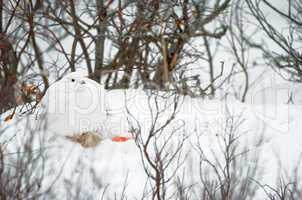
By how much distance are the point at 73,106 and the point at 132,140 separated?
504mm

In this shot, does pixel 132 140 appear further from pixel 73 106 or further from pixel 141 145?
pixel 73 106

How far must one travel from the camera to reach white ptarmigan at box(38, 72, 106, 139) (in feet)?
14.4

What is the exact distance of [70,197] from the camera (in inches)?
125

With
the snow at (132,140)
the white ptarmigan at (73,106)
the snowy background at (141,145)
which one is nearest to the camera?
the snowy background at (141,145)

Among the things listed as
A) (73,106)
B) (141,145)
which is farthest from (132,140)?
(73,106)

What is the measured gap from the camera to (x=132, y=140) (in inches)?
175

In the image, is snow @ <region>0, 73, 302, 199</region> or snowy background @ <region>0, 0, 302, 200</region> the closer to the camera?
snowy background @ <region>0, 0, 302, 200</region>

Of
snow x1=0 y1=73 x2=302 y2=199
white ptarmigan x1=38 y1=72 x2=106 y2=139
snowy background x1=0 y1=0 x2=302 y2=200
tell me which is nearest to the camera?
snowy background x1=0 y1=0 x2=302 y2=200

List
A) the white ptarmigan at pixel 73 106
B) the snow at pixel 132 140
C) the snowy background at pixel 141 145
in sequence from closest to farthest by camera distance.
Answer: the snowy background at pixel 141 145, the snow at pixel 132 140, the white ptarmigan at pixel 73 106

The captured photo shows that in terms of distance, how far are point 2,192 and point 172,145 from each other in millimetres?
1736

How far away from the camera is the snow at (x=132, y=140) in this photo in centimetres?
392

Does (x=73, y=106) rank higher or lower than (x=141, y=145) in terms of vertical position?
higher

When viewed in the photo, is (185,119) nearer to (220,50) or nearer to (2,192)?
(2,192)

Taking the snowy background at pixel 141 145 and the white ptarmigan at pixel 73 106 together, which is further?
the white ptarmigan at pixel 73 106
